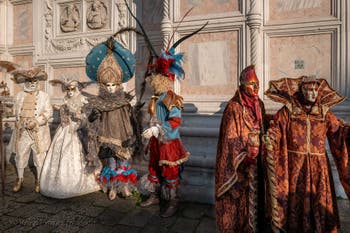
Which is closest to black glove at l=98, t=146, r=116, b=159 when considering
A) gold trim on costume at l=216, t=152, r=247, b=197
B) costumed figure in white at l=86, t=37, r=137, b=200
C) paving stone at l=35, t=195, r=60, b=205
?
costumed figure in white at l=86, t=37, r=137, b=200

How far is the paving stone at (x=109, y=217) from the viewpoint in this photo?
11.2 feet

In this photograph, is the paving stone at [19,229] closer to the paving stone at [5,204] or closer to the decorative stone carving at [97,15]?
the paving stone at [5,204]

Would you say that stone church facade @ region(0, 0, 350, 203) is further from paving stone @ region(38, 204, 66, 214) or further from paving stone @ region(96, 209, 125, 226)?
paving stone @ region(38, 204, 66, 214)

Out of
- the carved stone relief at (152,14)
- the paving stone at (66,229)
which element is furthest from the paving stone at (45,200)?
the carved stone relief at (152,14)

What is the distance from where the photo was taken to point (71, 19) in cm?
619

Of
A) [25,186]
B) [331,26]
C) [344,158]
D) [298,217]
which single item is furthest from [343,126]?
[25,186]

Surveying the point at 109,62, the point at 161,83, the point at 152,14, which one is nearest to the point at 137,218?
the point at 161,83

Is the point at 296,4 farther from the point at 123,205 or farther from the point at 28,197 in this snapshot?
the point at 28,197

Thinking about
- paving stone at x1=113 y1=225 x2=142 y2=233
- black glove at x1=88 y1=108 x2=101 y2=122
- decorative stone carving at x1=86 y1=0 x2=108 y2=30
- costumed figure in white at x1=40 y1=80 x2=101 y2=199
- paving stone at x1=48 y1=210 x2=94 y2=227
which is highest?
decorative stone carving at x1=86 y1=0 x2=108 y2=30

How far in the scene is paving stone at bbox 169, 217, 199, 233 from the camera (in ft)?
10.6

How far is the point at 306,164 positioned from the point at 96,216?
278 centimetres

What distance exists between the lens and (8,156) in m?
6.21

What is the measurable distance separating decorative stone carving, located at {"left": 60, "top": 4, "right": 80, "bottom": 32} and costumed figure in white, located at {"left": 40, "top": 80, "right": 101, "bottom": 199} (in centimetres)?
224

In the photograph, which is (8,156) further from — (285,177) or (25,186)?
(285,177)
